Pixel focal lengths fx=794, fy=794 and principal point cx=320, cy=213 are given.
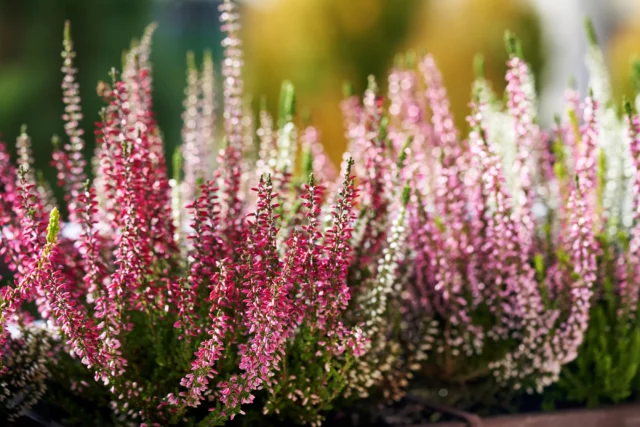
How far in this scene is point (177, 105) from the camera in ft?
39.0

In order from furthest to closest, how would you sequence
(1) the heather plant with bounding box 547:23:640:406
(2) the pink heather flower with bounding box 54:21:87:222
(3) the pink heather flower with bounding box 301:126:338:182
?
(3) the pink heather flower with bounding box 301:126:338:182 < (1) the heather plant with bounding box 547:23:640:406 < (2) the pink heather flower with bounding box 54:21:87:222

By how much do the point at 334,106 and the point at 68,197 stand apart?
15.1 meters

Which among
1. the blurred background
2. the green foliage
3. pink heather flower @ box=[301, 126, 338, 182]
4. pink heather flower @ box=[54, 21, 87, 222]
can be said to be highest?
the blurred background

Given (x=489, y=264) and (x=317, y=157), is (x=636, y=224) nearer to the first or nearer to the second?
(x=489, y=264)

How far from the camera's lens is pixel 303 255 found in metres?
1.28

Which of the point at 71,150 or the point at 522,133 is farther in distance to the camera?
the point at 522,133

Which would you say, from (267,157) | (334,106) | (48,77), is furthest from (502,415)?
(334,106)

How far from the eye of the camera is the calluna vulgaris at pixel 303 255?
1271 millimetres

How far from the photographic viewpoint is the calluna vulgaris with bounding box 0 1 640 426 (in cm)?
127

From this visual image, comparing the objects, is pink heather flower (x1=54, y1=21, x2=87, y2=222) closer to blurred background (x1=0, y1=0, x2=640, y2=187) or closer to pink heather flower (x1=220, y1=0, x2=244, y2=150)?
pink heather flower (x1=220, y1=0, x2=244, y2=150)

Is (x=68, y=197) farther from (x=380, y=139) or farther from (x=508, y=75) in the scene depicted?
(x=508, y=75)

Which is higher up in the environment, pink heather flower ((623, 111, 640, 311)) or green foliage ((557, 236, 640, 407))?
pink heather flower ((623, 111, 640, 311))

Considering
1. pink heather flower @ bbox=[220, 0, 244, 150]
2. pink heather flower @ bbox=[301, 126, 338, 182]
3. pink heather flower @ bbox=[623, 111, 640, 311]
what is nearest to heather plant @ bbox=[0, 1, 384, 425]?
pink heather flower @ bbox=[220, 0, 244, 150]

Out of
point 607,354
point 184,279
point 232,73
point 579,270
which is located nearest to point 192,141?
point 232,73
